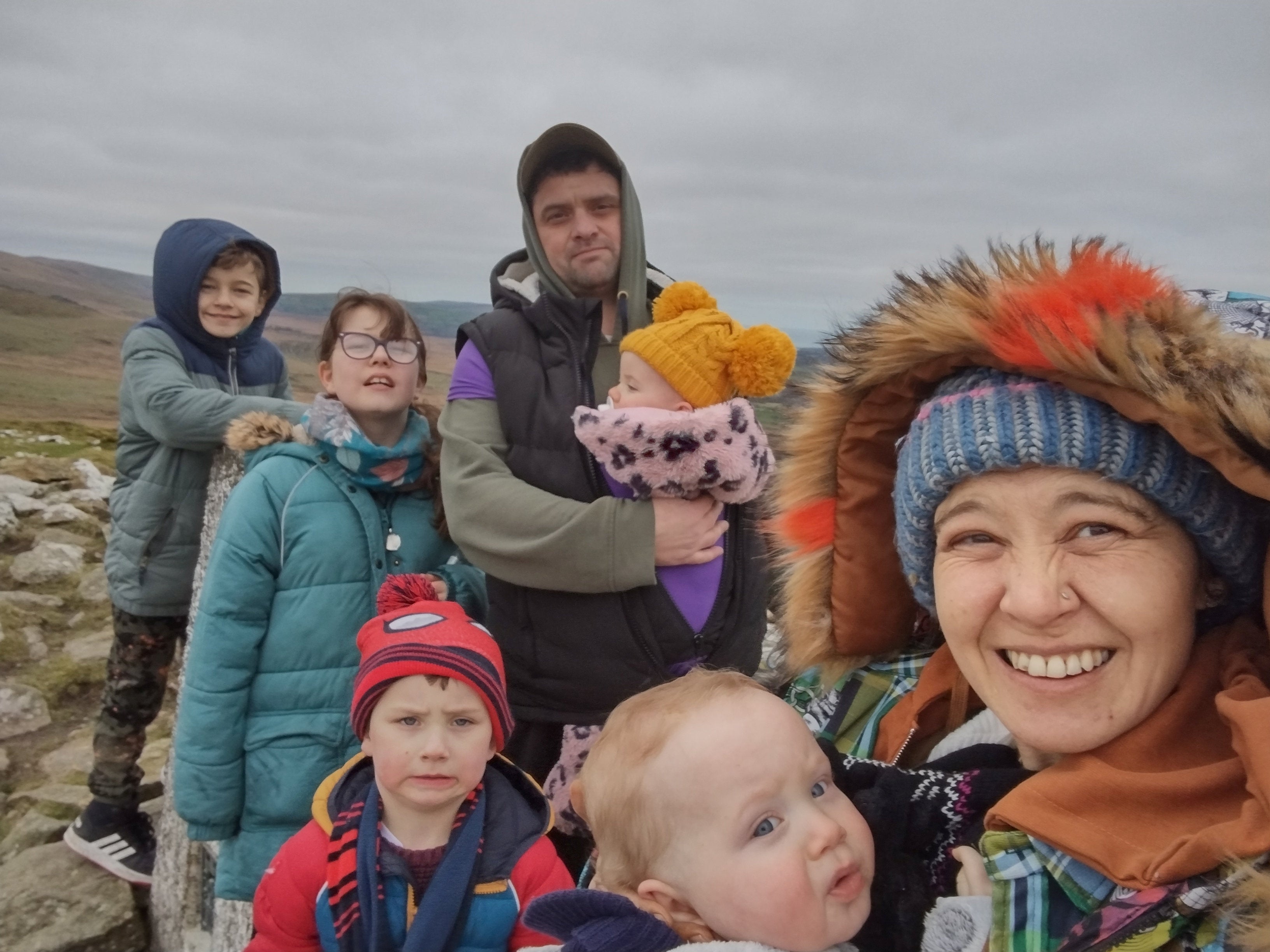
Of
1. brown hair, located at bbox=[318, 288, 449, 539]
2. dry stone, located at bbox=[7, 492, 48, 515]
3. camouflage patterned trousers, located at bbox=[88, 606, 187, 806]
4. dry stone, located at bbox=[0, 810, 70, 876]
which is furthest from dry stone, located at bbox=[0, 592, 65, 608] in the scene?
brown hair, located at bbox=[318, 288, 449, 539]

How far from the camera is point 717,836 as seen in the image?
4.47 ft

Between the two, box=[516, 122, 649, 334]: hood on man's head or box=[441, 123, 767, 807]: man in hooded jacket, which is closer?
box=[441, 123, 767, 807]: man in hooded jacket

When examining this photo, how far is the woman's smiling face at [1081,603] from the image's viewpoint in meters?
1.16

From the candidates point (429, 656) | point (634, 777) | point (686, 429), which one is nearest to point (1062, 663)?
point (634, 777)

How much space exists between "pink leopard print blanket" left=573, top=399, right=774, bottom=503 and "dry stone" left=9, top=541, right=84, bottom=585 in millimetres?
7446

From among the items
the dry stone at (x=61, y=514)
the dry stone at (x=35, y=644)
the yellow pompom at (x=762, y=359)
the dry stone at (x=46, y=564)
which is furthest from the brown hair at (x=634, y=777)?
the dry stone at (x=61, y=514)

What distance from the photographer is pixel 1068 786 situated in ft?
3.65

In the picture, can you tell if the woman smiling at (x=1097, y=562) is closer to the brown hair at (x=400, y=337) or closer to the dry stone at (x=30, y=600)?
the brown hair at (x=400, y=337)

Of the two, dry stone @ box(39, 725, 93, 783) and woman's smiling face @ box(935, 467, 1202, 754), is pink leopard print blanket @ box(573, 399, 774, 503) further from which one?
dry stone @ box(39, 725, 93, 783)

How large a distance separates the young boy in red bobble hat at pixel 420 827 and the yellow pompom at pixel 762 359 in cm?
103

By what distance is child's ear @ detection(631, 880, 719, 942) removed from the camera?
138 cm

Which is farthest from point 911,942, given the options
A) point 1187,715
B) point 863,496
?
point 863,496

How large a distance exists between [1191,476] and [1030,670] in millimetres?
346

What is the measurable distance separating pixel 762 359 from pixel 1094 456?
50.8 inches
